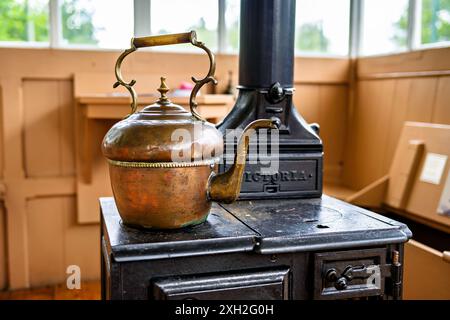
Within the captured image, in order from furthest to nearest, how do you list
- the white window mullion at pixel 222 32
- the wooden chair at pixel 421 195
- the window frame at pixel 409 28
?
the white window mullion at pixel 222 32 < the window frame at pixel 409 28 < the wooden chair at pixel 421 195

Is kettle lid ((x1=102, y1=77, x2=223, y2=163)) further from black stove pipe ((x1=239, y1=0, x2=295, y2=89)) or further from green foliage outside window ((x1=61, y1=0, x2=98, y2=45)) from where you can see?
green foliage outside window ((x1=61, y1=0, x2=98, y2=45))

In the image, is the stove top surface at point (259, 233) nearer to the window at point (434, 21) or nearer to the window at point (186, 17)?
the window at point (434, 21)

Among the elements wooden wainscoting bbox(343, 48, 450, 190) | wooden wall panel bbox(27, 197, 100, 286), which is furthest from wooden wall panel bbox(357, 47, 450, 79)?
wooden wall panel bbox(27, 197, 100, 286)

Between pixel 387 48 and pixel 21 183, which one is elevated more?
pixel 387 48

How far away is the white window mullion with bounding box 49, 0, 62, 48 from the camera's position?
289cm

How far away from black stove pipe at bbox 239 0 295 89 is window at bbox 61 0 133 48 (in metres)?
1.45

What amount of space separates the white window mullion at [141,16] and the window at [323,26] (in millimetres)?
991

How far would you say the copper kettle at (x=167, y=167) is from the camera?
1.21m

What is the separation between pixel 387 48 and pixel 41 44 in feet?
6.74

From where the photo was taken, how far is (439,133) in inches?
93.7

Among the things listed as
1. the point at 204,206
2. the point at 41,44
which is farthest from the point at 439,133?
the point at 41,44

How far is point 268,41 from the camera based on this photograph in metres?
1.72

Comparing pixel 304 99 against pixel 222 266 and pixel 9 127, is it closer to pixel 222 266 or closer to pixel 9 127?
pixel 9 127

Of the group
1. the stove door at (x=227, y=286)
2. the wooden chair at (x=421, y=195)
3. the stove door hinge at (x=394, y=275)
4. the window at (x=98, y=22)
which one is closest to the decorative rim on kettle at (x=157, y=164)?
the stove door at (x=227, y=286)
